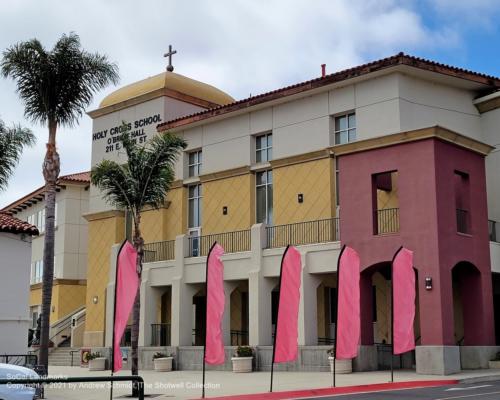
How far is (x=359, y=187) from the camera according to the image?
2662 centimetres

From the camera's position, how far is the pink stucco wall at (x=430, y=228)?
24391mm

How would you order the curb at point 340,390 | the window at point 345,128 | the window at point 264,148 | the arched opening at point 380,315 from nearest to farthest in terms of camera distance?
the curb at point 340,390 < the arched opening at point 380,315 < the window at point 345,128 < the window at point 264,148

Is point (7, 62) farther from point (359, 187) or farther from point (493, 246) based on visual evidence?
point (493, 246)

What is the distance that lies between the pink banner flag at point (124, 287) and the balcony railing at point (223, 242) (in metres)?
13.2

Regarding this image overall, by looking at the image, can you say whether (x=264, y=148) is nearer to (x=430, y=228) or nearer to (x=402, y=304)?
(x=430, y=228)

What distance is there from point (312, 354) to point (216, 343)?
889 cm

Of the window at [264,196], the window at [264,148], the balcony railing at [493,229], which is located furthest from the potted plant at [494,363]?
the window at [264,148]

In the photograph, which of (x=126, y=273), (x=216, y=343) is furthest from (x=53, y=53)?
(x=216, y=343)

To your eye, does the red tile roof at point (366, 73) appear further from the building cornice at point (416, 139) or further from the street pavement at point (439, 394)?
the street pavement at point (439, 394)

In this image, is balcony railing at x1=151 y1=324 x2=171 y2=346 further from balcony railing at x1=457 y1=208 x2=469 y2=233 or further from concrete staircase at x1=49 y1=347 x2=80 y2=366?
balcony railing at x1=457 y1=208 x2=469 y2=233

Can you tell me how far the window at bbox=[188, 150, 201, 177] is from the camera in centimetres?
3606

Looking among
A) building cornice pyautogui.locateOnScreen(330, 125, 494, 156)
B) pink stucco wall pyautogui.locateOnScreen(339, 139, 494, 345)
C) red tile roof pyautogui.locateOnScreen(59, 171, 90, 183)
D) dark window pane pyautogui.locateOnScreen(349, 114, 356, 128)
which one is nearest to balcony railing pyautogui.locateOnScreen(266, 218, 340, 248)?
pink stucco wall pyautogui.locateOnScreen(339, 139, 494, 345)

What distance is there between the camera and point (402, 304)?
70.2ft

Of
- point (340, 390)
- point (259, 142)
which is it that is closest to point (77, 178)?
point (259, 142)
